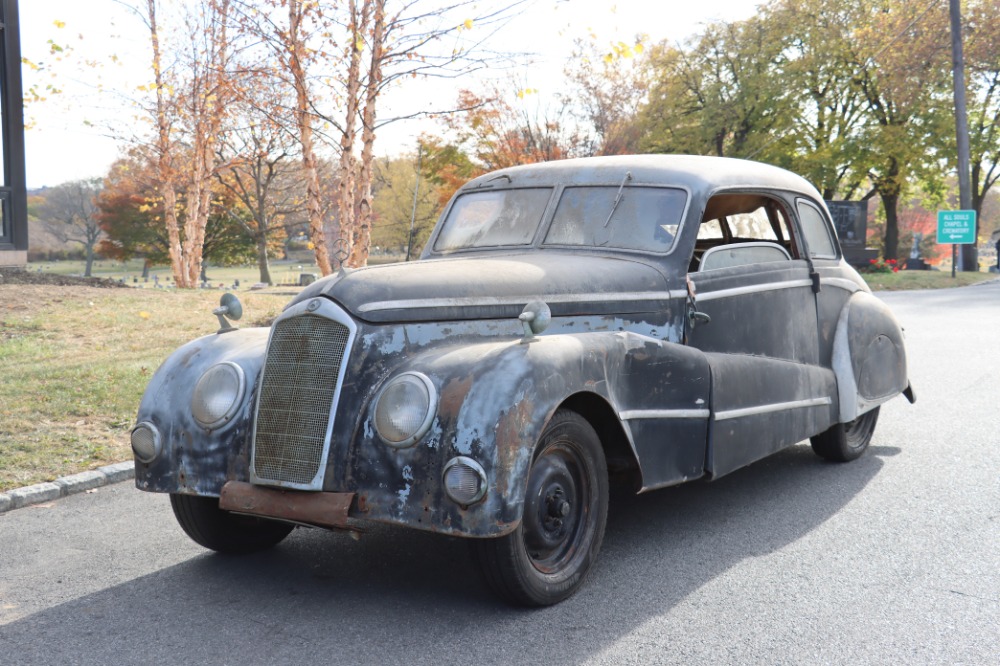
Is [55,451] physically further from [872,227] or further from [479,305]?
[872,227]

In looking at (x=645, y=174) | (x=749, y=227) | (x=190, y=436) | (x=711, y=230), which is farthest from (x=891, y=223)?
(x=190, y=436)

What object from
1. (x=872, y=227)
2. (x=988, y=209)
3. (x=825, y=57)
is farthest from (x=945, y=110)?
(x=988, y=209)

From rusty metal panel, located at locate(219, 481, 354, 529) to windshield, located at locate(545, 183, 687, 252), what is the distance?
2.23 meters

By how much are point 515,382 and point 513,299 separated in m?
0.83

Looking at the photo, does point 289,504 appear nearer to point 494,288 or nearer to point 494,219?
point 494,288

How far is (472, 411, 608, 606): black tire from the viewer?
382 cm

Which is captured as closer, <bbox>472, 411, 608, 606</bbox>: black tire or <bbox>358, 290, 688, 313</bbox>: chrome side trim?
<bbox>472, 411, 608, 606</bbox>: black tire

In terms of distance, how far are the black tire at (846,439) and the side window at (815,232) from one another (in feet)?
3.85

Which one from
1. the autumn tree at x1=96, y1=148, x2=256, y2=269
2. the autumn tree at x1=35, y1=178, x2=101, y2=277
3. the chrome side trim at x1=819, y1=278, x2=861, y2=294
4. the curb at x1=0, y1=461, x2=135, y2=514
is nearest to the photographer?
the curb at x1=0, y1=461, x2=135, y2=514

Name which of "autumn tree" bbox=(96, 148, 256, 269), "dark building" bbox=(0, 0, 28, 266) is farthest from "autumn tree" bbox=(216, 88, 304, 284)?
"dark building" bbox=(0, 0, 28, 266)

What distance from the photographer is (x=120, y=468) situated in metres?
6.35

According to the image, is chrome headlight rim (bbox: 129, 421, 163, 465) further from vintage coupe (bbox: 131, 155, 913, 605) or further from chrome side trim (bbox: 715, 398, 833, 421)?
chrome side trim (bbox: 715, 398, 833, 421)

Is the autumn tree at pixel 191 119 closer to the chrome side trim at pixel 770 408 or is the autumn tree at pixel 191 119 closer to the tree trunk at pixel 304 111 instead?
the tree trunk at pixel 304 111

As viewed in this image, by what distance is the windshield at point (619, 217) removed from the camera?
17.4 ft
